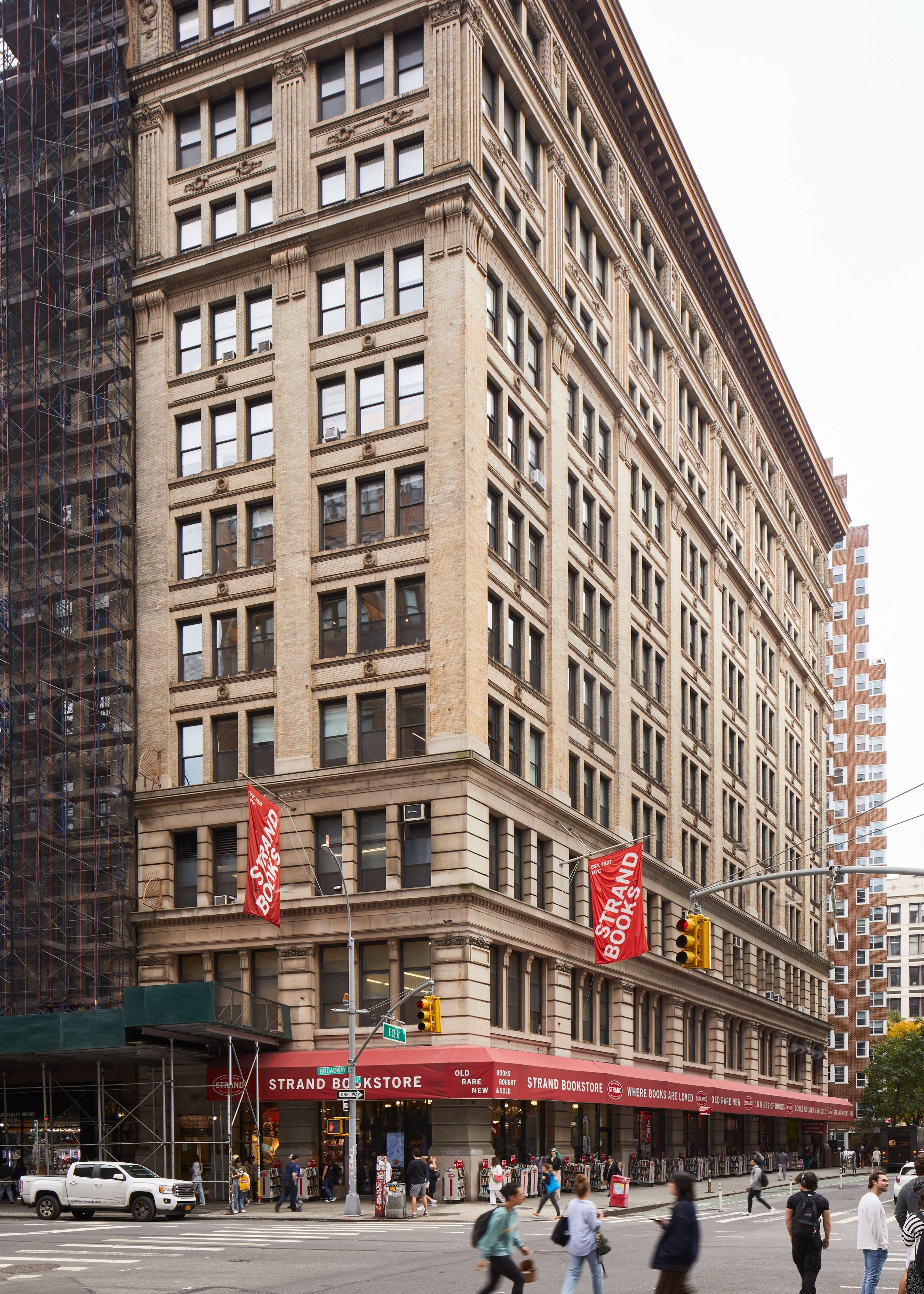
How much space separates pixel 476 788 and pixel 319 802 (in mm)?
5435

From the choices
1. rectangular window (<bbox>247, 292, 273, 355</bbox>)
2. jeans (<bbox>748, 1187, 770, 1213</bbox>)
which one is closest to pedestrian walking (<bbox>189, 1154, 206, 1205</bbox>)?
jeans (<bbox>748, 1187, 770, 1213</bbox>)

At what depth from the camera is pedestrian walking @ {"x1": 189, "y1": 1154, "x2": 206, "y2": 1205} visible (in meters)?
36.9

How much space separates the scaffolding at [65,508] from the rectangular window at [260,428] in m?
5.07

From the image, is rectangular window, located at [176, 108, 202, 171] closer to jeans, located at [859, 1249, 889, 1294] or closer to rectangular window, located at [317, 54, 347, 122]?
rectangular window, located at [317, 54, 347, 122]

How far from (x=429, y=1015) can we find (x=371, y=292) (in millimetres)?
24870

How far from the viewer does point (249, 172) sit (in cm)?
5000

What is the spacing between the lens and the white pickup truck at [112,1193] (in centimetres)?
3397

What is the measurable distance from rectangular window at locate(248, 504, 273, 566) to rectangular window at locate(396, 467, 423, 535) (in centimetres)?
511

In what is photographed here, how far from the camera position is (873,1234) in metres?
16.8

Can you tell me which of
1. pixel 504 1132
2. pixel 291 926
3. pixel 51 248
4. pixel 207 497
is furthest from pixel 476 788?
pixel 51 248

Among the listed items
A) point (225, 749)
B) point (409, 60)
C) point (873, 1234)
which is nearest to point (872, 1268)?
point (873, 1234)

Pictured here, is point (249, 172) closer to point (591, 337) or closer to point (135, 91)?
point (135, 91)

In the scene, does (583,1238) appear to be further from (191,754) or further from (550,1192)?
(191,754)

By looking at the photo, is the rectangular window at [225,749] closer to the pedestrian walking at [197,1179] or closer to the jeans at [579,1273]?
the pedestrian walking at [197,1179]
